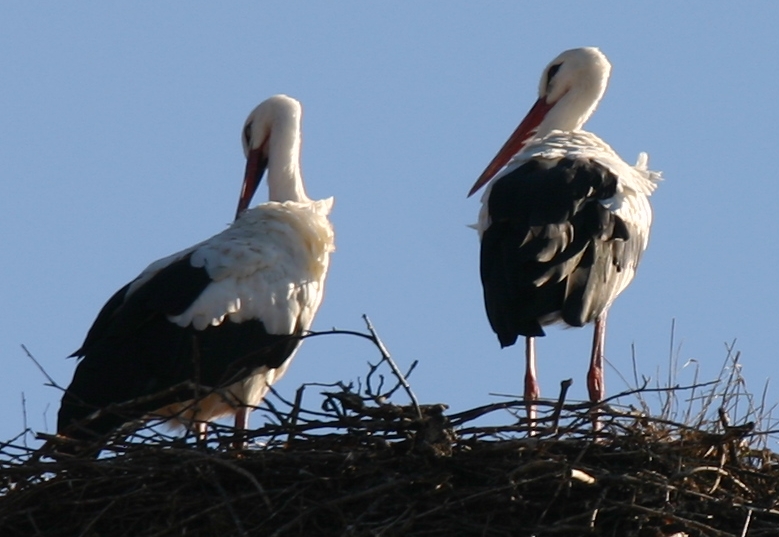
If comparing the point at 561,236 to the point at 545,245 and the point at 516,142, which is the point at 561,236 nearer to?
the point at 545,245

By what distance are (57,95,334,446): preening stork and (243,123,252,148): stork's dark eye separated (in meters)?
0.91

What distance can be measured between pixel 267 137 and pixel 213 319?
182cm

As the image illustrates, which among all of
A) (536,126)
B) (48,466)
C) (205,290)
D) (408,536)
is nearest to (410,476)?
(408,536)

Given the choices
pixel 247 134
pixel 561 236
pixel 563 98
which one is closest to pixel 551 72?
pixel 563 98

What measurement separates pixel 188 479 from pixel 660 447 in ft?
4.48

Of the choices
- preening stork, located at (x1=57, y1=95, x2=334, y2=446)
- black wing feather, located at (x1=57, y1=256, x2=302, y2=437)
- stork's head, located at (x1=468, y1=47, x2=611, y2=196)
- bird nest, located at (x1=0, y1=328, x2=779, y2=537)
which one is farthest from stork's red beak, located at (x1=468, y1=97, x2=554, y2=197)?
bird nest, located at (x1=0, y1=328, x2=779, y2=537)

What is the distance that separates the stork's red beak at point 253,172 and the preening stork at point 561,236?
147 cm

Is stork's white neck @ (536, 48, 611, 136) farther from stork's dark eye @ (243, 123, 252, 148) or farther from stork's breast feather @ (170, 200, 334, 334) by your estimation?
stork's dark eye @ (243, 123, 252, 148)

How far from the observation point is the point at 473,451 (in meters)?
5.80

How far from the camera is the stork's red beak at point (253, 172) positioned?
9.21 meters

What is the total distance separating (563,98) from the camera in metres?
8.82

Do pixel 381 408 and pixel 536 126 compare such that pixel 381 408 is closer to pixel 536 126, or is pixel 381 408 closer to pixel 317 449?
pixel 317 449

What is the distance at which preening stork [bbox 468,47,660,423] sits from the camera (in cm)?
690

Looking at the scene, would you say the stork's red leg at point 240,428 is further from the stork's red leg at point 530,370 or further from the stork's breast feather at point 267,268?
the stork's red leg at point 530,370
